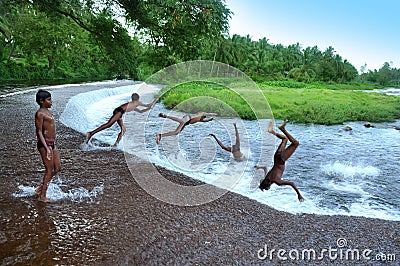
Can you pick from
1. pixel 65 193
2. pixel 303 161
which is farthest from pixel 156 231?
pixel 303 161

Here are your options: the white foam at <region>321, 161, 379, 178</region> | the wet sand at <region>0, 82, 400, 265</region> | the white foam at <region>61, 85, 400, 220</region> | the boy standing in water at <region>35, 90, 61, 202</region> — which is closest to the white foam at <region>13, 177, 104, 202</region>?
the wet sand at <region>0, 82, 400, 265</region>

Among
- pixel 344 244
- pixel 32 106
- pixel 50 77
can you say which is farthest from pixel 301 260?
pixel 50 77

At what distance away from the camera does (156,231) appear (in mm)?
4582

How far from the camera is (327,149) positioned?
12.0 meters

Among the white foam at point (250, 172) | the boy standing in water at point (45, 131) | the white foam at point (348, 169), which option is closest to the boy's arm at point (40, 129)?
the boy standing in water at point (45, 131)

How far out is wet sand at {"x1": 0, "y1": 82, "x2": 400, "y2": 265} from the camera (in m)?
4.00

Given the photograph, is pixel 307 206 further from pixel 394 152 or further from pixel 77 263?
pixel 394 152

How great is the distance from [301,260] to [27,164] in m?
5.38

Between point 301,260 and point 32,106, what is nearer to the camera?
point 301,260

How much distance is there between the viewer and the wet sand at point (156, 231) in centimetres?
400

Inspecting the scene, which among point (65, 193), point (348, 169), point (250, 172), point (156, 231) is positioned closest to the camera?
point (156, 231)

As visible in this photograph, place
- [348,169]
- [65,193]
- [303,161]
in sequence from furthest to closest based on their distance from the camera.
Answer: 1. [303,161]
2. [348,169]
3. [65,193]

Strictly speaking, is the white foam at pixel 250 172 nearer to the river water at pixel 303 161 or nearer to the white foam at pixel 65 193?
the river water at pixel 303 161

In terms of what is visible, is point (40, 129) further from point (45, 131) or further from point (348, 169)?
point (348, 169)
